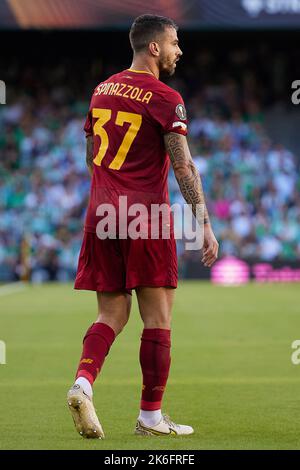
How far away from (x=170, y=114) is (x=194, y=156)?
21719mm

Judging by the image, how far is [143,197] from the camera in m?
6.15

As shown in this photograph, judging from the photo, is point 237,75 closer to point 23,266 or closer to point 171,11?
point 171,11

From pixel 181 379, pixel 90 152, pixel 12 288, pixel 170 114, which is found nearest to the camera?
pixel 170 114

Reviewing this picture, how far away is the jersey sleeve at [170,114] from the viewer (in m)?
6.02

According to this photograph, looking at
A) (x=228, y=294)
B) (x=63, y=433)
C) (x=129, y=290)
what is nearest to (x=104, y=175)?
(x=129, y=290)

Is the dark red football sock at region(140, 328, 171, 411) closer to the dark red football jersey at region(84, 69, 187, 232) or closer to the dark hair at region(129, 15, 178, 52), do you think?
the dark red football jersey at region(84, 69, 187, 232)

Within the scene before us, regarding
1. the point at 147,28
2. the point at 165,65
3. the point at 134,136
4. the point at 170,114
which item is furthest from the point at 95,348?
the point at 147,28

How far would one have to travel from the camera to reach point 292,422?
647cm

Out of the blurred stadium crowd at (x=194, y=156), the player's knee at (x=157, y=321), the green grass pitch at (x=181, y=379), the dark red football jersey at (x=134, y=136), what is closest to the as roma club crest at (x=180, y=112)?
the dark red football jersey at (x=134, y=136)

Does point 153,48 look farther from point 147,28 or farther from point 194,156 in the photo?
point 194,156

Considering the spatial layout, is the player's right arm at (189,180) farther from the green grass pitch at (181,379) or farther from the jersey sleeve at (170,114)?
the green grass pitch at (181,379)

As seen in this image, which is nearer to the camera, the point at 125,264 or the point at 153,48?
the point at 125,264

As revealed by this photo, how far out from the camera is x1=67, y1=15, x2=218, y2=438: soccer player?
19.9ft

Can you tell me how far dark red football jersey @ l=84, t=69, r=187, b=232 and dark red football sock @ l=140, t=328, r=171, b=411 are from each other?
74 cm
